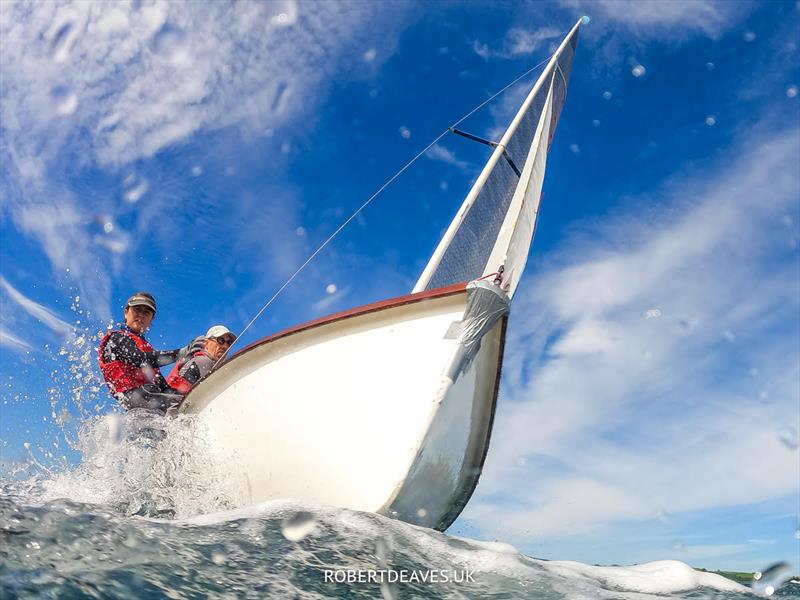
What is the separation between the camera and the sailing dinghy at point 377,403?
4930mm

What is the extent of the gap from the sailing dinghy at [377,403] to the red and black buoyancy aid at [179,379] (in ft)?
2.59

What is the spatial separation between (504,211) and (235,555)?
776cm

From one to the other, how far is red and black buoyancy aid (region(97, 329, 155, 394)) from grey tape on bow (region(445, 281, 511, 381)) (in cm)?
396

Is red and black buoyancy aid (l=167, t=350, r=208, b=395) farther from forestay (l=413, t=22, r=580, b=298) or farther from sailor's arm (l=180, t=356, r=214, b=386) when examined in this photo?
forestay (l=413, t=22, r=580, b=298)

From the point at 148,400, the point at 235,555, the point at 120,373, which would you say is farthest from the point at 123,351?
the point at 235,555

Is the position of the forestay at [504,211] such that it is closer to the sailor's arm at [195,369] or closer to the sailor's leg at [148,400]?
the sailor's arm at [195,369]

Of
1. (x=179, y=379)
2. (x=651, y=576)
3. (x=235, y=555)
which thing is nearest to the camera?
(x=235, y=555)

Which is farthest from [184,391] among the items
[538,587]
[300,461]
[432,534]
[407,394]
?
[538,587]

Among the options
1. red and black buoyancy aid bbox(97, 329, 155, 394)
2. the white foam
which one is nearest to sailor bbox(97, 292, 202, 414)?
red and black buoyancy aid bbox(97, 329, 155, 394)

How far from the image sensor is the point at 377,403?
16.7ft

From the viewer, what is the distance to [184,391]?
679cm

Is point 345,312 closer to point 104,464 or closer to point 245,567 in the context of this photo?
point 245,567

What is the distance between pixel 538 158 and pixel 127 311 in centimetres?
595

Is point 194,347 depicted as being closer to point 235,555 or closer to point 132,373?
point 132,373
